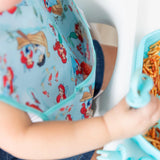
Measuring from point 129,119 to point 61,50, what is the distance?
1.03 feet

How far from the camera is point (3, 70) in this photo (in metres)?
0.47

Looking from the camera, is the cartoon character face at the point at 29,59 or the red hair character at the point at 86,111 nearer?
the cartoon character face at the point at 29,59

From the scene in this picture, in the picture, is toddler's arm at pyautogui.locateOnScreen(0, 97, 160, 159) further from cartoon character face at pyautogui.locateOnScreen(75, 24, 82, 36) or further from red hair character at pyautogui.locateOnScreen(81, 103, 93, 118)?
cartoon character face at pyautogui.locateOnScreen(75, 24, 82, 36)

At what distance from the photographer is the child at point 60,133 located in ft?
1.53

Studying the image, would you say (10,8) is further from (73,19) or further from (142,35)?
(142,35)

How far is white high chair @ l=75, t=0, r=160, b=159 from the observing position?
2.09 feet

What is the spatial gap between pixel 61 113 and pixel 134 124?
0.69 ft

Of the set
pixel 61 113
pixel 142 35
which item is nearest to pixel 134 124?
pixel 61 113

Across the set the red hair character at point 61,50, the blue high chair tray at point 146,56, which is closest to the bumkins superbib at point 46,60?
the red hair character at point 61,50

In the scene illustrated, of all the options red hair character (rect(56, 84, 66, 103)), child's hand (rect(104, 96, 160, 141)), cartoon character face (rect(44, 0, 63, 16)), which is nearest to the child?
child's hand (rect(104, 96, 160, 141))

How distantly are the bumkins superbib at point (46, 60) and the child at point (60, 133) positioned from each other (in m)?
0.04

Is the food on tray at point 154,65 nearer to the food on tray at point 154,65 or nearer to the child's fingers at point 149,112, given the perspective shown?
the food on tray at point 154,65

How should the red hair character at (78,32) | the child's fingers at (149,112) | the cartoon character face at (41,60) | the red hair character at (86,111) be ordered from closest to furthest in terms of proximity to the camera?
the child's fingers at (149,112) < the cartoon character face at (41,60) < the red hair character at (86,111) < the red hair character at (78,32)

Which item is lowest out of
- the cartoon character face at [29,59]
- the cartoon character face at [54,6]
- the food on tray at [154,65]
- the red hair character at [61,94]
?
the red hair character at [61,94]
